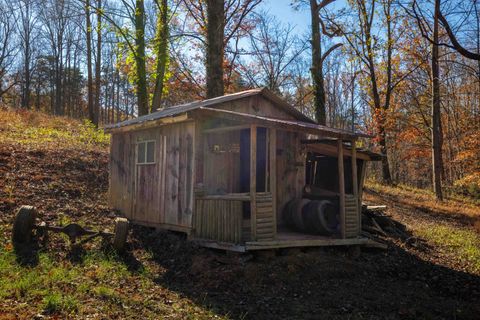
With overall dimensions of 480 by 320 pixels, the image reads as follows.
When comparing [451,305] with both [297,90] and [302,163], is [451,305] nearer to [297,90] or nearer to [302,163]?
[302,163]

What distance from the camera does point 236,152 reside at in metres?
9.60

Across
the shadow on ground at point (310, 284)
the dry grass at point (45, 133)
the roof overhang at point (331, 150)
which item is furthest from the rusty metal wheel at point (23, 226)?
the dry grass at point (45, 133)

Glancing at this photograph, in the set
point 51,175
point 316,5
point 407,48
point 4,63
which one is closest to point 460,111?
point 407,48

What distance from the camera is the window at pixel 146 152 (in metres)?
9.90

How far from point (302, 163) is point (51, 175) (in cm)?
740

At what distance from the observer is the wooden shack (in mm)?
7727

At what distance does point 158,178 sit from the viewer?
9570mm

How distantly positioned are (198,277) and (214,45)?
→ 7990 mm

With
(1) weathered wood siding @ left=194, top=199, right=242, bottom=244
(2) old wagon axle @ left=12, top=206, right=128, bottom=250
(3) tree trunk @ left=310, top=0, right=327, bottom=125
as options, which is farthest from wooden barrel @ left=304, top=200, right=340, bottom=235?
(3) tree trunk @ left=310, top=0, right=327, bottom=125

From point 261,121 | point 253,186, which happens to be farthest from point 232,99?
point 253,186

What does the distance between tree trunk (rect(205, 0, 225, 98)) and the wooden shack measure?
9.22ft

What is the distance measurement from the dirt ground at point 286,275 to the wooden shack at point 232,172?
42cm

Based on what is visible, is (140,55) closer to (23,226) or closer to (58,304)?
(23,226)

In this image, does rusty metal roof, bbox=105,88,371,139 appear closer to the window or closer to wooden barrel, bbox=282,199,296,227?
the window
